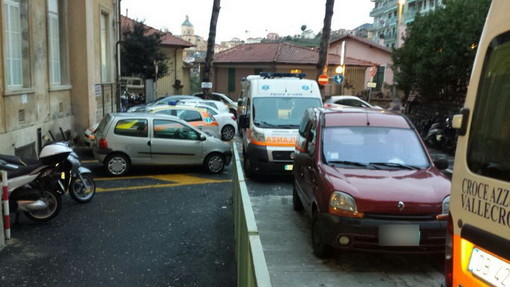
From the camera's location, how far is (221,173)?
12.3 meters

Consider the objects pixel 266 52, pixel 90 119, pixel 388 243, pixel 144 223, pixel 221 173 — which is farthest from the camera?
pixel 266 52

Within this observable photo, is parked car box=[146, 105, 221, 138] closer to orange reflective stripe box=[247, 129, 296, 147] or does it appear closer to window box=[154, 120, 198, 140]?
window box=[154, 120, 198, 140]

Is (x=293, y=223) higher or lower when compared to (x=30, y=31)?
lower

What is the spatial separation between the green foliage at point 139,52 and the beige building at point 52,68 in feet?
39.4

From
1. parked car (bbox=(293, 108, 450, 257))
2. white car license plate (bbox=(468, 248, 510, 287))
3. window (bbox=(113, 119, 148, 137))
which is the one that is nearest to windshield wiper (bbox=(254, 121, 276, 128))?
window (bbox=(113, 119, 148, 137))

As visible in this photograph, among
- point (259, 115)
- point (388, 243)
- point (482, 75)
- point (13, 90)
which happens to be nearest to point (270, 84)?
point (259, 115)

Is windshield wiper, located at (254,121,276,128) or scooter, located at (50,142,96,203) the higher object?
windshield wiper, located at (254,121,276,128)

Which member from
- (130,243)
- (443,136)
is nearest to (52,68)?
(130,243)

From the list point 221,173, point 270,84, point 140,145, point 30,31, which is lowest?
point 221,173

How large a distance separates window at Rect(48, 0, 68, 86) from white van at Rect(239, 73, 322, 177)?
7126mm

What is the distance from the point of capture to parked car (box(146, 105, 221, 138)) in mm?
15789

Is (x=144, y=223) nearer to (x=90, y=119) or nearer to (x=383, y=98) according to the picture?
(x=90, y=119)

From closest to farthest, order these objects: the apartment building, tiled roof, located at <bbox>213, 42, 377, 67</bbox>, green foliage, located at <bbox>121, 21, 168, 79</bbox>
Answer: green foliage, located at <bbox>121, 21, 168, 79</bbox>, tiled roof, located at <bbox>213, 42, 377, 67</bbox>, the apartment building

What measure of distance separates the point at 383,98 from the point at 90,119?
25044 mm
